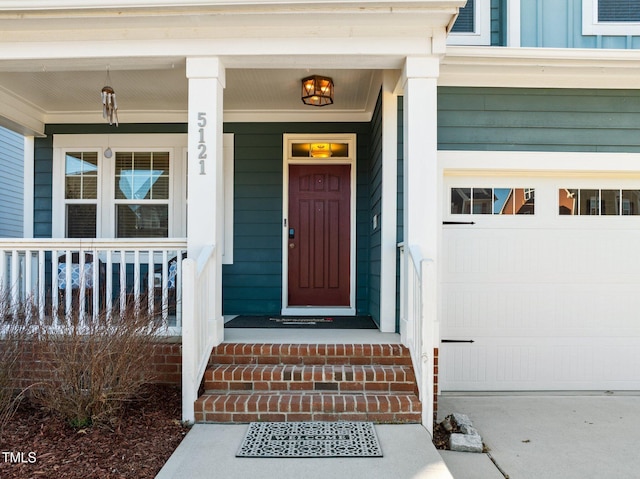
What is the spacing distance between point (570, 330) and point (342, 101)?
3195 millimetres

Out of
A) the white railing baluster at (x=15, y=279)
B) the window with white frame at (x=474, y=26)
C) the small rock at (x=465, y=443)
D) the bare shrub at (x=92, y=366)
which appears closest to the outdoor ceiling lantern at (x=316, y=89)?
the window with white frame at (x=474, y=26)

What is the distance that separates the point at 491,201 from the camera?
14.1ft

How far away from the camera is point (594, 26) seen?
4.21 m

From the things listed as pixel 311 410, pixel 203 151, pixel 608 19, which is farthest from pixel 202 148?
pixel 608 19

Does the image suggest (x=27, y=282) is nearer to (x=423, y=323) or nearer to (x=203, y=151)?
(x=203, y=151)

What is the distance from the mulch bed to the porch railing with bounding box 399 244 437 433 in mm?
1573

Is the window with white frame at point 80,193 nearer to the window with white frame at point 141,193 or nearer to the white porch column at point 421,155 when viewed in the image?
the window with white frame at point 141,193

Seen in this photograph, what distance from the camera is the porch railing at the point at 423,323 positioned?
2.99 m

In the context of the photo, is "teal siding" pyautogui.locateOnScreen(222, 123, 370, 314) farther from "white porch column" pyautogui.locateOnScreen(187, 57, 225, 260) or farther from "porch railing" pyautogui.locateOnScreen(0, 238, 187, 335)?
"white porch column" pyautogui.locateOnScreen(187, 57, 225, 260)

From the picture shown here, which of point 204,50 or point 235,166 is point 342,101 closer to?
point 235,166

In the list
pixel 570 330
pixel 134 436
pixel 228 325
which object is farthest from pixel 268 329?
pixel 570 330

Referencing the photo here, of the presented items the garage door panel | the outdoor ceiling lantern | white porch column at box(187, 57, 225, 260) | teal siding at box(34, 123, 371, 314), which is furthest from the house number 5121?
the garage door panel

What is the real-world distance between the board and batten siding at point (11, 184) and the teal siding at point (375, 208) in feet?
21.8

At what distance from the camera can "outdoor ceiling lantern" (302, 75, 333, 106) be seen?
4.32 metres
